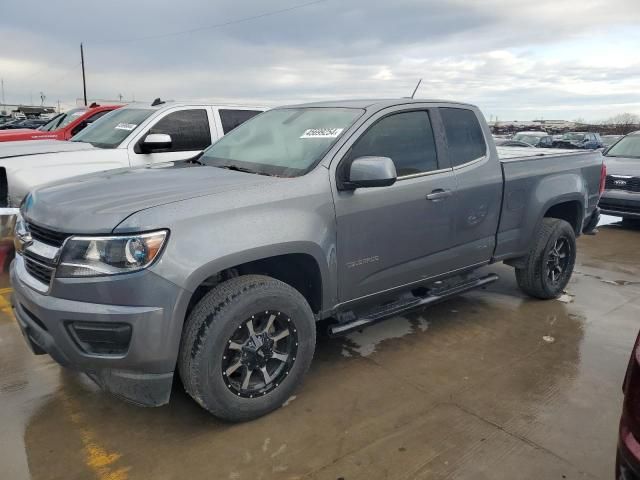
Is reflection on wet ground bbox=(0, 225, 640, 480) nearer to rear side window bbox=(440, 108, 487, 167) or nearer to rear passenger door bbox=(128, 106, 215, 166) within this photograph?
rear side window bbox=(440, 108, 487, 167)

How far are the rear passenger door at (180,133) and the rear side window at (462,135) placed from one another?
10.7 feet

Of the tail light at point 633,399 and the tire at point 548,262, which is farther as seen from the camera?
the tire at point 548,262

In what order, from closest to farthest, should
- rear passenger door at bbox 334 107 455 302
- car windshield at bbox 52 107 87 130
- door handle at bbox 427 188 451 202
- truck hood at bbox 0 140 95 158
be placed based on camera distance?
1. rear passenger door at bbox 334 107 455 302
2. door handle at bbox 427 188 451 202
3. truck hood at bbox 0 140 95 158
4. car windshield at bbox 52 107 87 130

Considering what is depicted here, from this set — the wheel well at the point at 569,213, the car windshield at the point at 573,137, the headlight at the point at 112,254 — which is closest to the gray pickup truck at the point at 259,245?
the headlight at the point at 112,254

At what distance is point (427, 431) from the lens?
2.90 m

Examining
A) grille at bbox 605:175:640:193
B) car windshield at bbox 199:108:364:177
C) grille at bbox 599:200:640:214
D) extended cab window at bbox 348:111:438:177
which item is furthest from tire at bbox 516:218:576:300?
grille at bbox 605:175:640:193

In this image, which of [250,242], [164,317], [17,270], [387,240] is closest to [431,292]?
[387,240]

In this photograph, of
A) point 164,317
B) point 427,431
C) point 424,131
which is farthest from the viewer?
point 424,131

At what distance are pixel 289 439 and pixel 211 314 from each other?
799 millimetres

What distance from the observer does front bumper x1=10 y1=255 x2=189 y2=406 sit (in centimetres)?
245

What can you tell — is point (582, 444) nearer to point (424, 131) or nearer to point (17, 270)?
point (424, 131)

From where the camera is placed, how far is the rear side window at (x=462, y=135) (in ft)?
13.3

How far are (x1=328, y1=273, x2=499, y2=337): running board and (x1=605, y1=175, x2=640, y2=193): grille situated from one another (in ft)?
18.1

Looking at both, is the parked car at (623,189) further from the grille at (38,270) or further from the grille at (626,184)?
the grille at (38,270)
